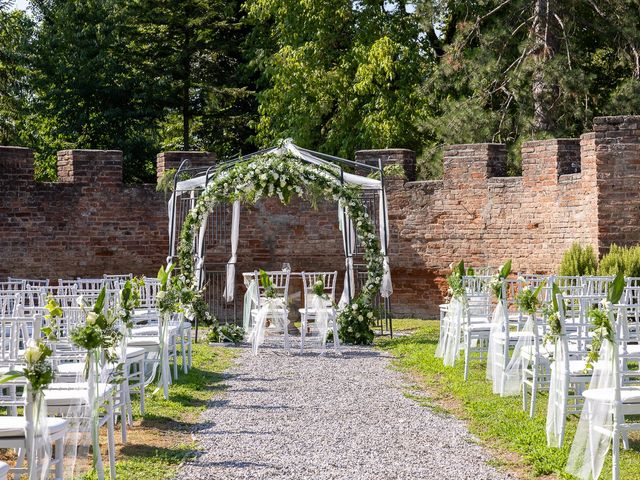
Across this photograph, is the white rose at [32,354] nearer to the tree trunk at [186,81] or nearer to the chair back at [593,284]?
the chair back at [593,284]

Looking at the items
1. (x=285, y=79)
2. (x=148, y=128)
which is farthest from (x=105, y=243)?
(x=148, y=128)

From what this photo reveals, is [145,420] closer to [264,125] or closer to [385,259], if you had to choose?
[385,259]

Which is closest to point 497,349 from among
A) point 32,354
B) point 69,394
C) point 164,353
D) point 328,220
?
point 164,353

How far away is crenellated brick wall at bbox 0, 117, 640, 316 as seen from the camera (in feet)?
54.7

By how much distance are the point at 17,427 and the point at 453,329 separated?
687 centimetres

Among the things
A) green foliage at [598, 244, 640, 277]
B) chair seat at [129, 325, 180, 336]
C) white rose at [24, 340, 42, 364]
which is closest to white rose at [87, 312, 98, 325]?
white rose at [24, 340, 42, 364]

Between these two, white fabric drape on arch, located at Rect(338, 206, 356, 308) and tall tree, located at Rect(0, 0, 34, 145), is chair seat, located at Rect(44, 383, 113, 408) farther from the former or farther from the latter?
tall tree, located at Rect(0, 0, 34, 145)

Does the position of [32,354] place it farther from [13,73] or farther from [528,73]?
[13,73]

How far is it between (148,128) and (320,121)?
5.03 metres

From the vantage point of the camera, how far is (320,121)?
2366 centimetres

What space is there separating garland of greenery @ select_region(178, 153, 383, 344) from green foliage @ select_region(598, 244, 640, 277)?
3.05m

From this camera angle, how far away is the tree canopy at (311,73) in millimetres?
19922

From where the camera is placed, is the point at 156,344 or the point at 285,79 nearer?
the point at 156,344

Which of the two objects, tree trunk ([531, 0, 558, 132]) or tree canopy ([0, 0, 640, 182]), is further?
tree canopy ([0, 0, 640, 182])
